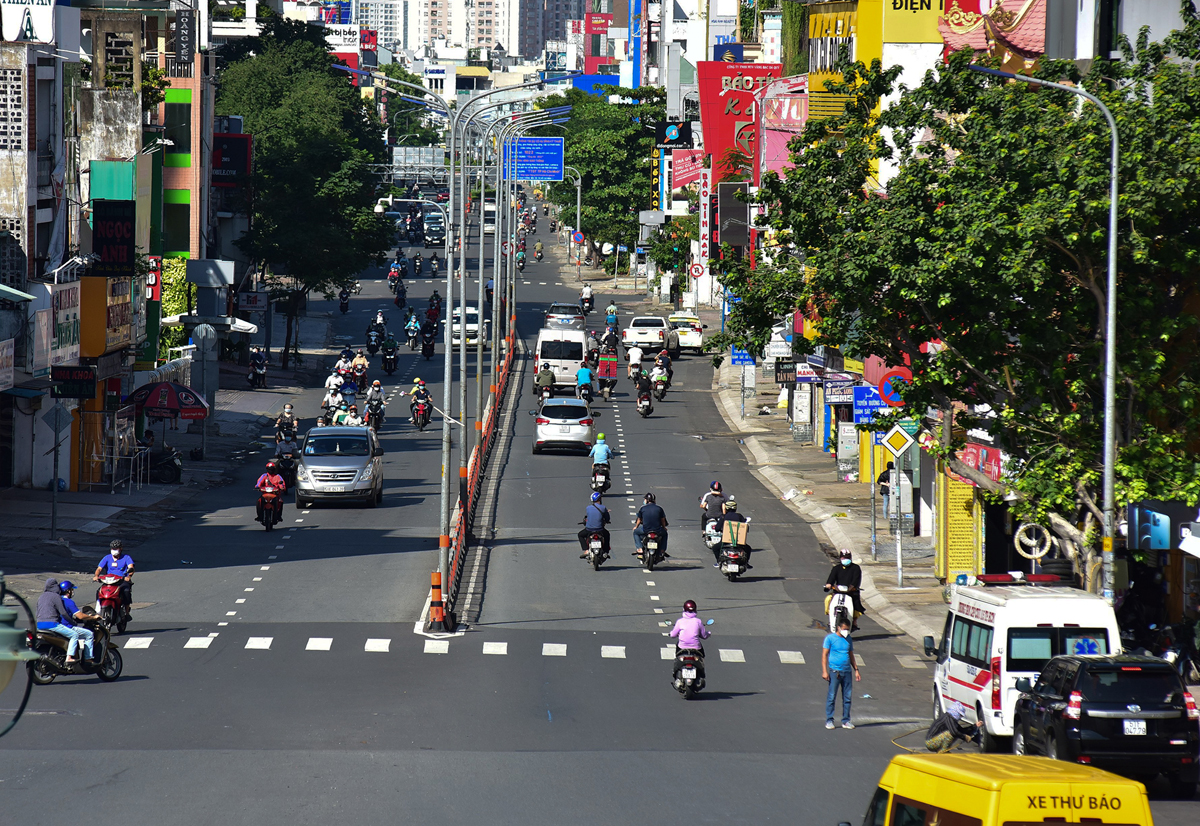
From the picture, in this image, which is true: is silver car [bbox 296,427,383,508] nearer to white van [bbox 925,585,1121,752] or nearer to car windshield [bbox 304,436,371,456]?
car windshield [bbox 304,436,371,456]

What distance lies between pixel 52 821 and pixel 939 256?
41.7 ft

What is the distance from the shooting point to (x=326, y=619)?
81.6 ft

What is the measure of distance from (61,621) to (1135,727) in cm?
1337

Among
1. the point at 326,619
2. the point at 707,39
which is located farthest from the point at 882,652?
the point at 707,39

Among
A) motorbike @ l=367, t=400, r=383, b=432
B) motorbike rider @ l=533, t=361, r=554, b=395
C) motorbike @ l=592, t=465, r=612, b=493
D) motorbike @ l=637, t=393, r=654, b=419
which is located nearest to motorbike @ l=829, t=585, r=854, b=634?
motorbike @ l=592, t=465, r=612, b=493

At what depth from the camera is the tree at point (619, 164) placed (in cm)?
10512

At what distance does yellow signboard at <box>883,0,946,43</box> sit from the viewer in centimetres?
4138

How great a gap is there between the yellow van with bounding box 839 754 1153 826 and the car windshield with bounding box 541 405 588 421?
3645 centimetres

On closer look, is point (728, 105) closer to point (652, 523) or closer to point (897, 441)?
point (652, 523)

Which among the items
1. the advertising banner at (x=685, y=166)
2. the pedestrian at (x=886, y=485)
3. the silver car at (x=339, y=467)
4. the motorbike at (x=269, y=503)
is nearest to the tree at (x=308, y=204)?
the advertising banner at (x=685, y=166)

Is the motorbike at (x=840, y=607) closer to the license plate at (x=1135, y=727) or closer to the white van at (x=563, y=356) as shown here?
the license plate at (x=1135, y=727)

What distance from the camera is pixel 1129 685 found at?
1541 cm

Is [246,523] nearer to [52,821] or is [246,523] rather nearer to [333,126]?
[52,821]

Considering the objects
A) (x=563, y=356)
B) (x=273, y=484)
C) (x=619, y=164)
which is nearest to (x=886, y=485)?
(x=273, y=484)
